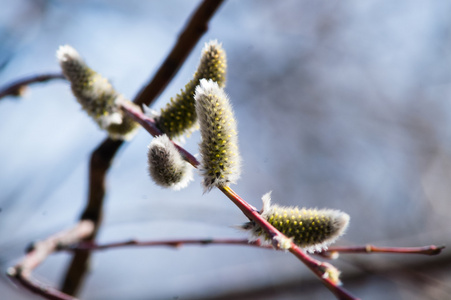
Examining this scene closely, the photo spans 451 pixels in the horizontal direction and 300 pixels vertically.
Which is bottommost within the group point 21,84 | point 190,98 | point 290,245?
point 290,245

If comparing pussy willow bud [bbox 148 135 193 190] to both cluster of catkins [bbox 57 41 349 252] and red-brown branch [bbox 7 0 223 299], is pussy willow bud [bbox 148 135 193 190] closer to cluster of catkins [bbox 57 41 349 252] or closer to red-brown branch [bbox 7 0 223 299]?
cluster of catkins [bbox 57 41 349 252]

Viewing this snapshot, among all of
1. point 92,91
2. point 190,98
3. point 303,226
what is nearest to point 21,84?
point 92,91

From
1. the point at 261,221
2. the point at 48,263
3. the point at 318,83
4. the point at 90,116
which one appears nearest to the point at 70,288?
the point at 90,116

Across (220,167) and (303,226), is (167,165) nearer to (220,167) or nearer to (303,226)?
(220,167)

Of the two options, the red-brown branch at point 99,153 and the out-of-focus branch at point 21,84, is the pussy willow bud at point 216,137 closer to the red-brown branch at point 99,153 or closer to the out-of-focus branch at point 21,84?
the red-brown branch at point 99,153

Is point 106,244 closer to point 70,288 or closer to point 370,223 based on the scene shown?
point 70,288

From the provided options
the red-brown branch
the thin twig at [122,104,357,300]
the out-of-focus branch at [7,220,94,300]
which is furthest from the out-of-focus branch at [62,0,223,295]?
the thin twig at [122,104,357,300]

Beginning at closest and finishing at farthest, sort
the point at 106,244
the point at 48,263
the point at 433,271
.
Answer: the point at 106,244 < the point at 433,271 < the point at 48,263

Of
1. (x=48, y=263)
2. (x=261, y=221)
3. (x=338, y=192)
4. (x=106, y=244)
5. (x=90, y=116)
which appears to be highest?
(x=338, y=192)
